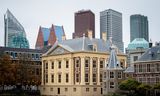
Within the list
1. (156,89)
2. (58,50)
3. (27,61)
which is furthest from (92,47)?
(156,89)

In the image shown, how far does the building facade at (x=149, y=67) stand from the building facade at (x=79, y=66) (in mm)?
15455

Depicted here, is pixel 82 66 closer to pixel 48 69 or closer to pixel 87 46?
pixel 87 46

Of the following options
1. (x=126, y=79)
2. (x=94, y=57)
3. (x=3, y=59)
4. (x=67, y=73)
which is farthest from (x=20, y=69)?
(x=126, y=79)

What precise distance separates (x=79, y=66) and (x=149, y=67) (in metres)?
20.9

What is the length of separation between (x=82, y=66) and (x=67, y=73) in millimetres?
5546

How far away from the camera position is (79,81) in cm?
10238

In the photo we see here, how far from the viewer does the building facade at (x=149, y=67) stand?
86000 mm

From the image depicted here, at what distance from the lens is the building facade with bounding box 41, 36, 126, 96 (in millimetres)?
102125

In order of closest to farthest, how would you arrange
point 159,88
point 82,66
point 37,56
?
1. point 159,88
2. point 82,66
3. point 37,56

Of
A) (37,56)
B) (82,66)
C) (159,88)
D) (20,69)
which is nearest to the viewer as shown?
(159,88)

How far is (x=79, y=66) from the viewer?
337 ft

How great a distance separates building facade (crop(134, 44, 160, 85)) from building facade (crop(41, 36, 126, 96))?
15.5 meters

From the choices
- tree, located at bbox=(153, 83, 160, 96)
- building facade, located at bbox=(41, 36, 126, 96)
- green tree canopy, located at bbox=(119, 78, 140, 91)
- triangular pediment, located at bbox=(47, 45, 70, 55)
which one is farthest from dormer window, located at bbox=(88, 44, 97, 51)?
tree, located at bbox=(153, 83, 160, 96)

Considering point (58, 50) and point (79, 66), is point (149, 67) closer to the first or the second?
point (79, 66)
